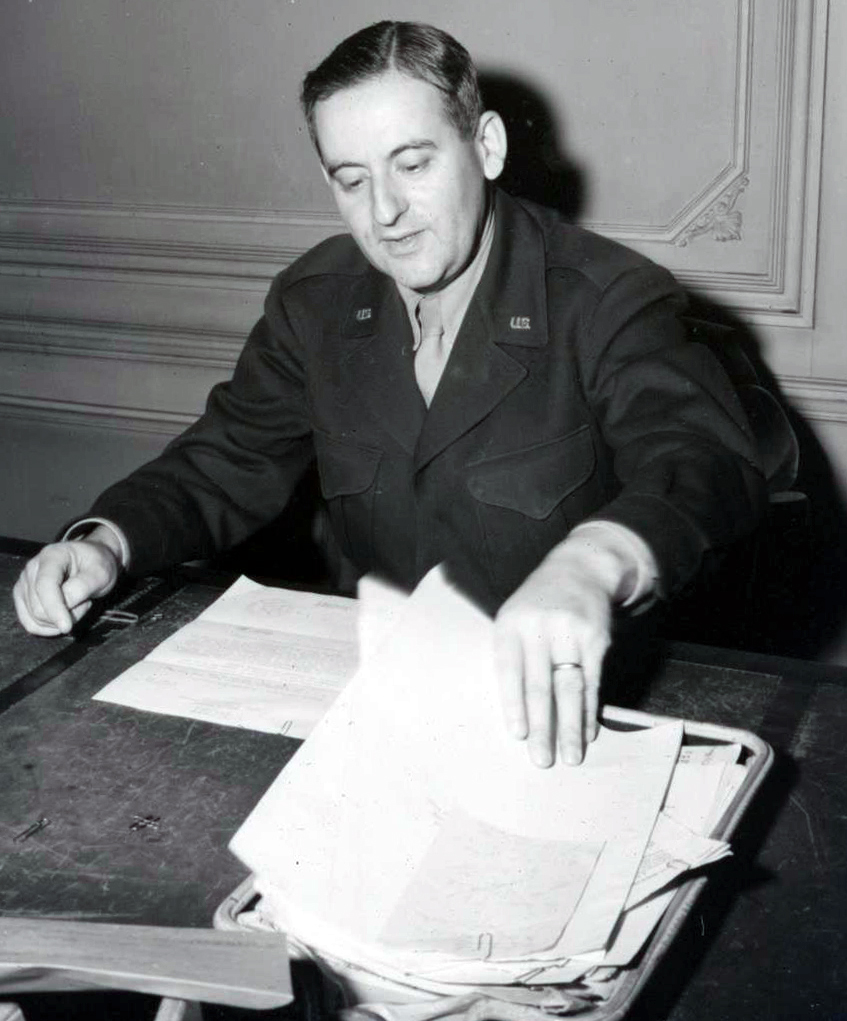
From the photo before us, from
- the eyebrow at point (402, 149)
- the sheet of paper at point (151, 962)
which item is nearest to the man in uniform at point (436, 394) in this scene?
the eyebrow at point (402, 149)

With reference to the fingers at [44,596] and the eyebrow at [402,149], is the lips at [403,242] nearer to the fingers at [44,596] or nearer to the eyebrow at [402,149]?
the eyebrow at [402,149]

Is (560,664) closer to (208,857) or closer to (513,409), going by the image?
(208,857)

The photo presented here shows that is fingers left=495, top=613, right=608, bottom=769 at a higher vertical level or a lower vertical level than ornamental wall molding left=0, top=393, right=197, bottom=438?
higher

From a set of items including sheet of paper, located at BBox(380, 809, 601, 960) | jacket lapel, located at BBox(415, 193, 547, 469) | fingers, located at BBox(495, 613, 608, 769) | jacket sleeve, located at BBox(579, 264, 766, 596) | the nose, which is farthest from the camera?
jacket lapel, located at BBox(415, 193, 547, 469)

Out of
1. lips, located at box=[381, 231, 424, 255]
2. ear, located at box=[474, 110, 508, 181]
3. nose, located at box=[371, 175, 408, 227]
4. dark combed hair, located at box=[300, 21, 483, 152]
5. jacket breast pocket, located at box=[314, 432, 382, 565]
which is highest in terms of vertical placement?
dark combed hair, located at box=[300, 21, 483, 152]

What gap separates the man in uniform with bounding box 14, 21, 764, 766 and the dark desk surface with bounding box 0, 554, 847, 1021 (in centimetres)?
14

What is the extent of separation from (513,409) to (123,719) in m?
0.72

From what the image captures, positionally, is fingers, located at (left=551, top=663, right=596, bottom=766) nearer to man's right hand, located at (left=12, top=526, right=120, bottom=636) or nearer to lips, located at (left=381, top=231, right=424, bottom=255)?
man's right hand, located at (left=12, top=526, right=120, bottom=636)

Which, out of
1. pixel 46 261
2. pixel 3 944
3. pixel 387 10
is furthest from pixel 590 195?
pixel 3 944

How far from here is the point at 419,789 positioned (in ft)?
2.92

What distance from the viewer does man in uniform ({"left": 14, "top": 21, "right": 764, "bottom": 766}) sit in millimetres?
1396

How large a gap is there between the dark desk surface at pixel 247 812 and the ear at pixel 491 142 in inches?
28.1

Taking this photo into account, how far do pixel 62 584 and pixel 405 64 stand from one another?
0.77 m

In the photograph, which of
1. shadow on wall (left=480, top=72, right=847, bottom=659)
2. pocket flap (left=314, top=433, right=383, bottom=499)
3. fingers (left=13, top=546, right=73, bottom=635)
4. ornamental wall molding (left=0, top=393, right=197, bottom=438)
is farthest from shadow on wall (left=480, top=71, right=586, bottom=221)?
fingers (left=13, top=546, right=73, bottom=635)
